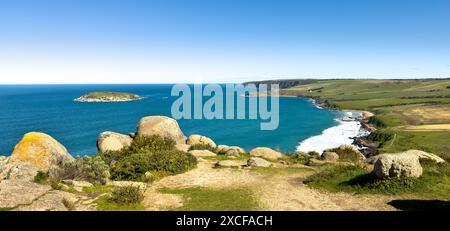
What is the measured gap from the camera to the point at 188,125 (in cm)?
12044

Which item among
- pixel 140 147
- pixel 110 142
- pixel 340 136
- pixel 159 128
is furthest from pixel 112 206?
pixel 340 136

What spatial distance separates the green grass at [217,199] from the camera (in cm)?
1711

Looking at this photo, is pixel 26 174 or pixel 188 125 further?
pixel 188 125

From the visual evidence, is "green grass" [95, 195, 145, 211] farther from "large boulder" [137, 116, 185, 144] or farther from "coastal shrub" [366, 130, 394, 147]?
"coastal shrub" [366, 130, 394, 147]

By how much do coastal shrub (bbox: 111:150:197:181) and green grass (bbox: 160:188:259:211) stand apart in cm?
419

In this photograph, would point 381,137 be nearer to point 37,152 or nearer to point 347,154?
point 347,154

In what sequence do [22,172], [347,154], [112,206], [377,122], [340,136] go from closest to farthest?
[112,206] → [22,172] → [347,154] → [340,136] → [377,122]

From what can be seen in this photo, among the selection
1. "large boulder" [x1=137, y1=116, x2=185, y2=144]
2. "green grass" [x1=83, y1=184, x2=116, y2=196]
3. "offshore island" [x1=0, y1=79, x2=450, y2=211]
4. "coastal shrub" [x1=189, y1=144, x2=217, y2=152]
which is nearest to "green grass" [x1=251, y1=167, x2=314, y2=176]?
"offshore island" [x1=0, y1=79, x2=450, y2=211]

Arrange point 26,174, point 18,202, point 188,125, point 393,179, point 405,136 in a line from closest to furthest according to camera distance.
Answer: point 18,202 < point 393,179 < point 26,174 < point 405,136 < point 188,125

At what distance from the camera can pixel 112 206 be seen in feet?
56.0

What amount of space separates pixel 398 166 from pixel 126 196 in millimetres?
14599
